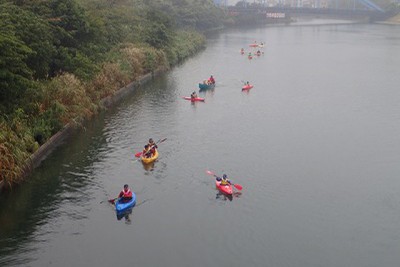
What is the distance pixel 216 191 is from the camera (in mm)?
27188

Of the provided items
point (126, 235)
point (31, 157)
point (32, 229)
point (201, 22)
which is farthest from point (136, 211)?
point (201, 22)

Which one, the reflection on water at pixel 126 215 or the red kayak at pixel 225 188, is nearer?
the reflection on water at pixel 126 215

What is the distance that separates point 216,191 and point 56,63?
63.1 feet

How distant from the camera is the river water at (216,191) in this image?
21391 mm

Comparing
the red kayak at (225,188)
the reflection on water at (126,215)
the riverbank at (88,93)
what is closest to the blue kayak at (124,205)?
the reflection on water at (126,215)

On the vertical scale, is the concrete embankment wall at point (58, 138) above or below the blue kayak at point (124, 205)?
above

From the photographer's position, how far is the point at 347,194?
27.2 metres

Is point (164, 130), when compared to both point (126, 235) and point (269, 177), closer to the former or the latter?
point (269, 177)

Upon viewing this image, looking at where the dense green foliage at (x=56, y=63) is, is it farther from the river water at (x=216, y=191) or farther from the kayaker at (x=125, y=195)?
the kayaker at (x=125, y=195)

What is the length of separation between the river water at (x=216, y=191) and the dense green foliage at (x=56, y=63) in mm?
2037

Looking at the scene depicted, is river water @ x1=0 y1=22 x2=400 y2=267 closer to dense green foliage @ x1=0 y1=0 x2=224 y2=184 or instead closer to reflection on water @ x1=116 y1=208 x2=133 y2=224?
reflection on water @ x1=116 y1=208 x2=133 y2=224

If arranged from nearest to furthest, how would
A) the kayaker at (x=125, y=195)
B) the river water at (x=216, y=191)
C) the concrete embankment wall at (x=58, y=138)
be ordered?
the river water at (x=216, y=191), the kayaker at (x=125, y=195), the concrete embankment wall at (x=58, y=138)

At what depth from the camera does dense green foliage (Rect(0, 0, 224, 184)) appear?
27.8 meters

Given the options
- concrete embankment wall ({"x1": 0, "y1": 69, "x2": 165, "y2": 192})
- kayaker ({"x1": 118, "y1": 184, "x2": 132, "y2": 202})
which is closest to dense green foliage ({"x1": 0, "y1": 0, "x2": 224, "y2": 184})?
concrete embankment wall ({"x1": 0, "y1": 69, "x2": 165, "y2": 192})
